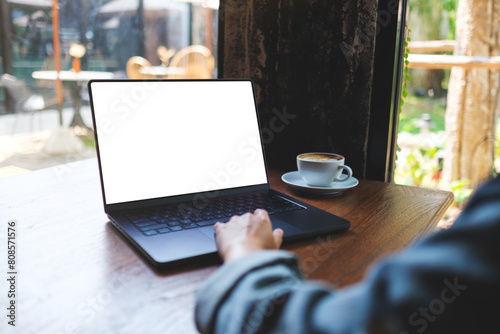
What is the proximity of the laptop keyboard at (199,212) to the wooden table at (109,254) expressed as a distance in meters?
0.05

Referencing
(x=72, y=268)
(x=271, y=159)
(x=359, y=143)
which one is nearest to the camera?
(x=72, y=268)

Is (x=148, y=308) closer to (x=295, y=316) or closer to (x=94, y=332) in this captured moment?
(x=94, y=332)

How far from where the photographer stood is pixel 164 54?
5391 millimetres

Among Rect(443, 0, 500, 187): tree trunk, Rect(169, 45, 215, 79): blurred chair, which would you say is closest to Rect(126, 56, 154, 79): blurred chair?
Rect(169, 45, 215, 79): blurred chair

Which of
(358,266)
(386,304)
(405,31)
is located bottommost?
(358,266)

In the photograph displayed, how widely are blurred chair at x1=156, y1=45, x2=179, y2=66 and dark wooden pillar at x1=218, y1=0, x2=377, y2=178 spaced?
4148 millimetres

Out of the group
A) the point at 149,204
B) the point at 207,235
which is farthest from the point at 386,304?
the point at 149,204

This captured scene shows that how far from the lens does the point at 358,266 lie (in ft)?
2.09

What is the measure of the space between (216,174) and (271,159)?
0.42m

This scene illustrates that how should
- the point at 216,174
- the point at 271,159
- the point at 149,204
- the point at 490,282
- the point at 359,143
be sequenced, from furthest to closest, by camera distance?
the point at 271,159, the point at 359,143, the point at 216,174, the point at 149,204, the point at 490,282

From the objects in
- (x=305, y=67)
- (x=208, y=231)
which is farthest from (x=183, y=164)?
(x=305, y=67)

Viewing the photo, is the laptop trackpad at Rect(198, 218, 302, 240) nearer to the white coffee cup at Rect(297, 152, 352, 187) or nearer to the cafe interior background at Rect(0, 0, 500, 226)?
the white coffee cup at Rect(297, 152, 352, 187)

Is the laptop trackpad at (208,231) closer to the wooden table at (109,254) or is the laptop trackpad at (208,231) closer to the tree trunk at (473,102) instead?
the wooden table at (109,254)

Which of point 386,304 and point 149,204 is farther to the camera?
point 149,204
